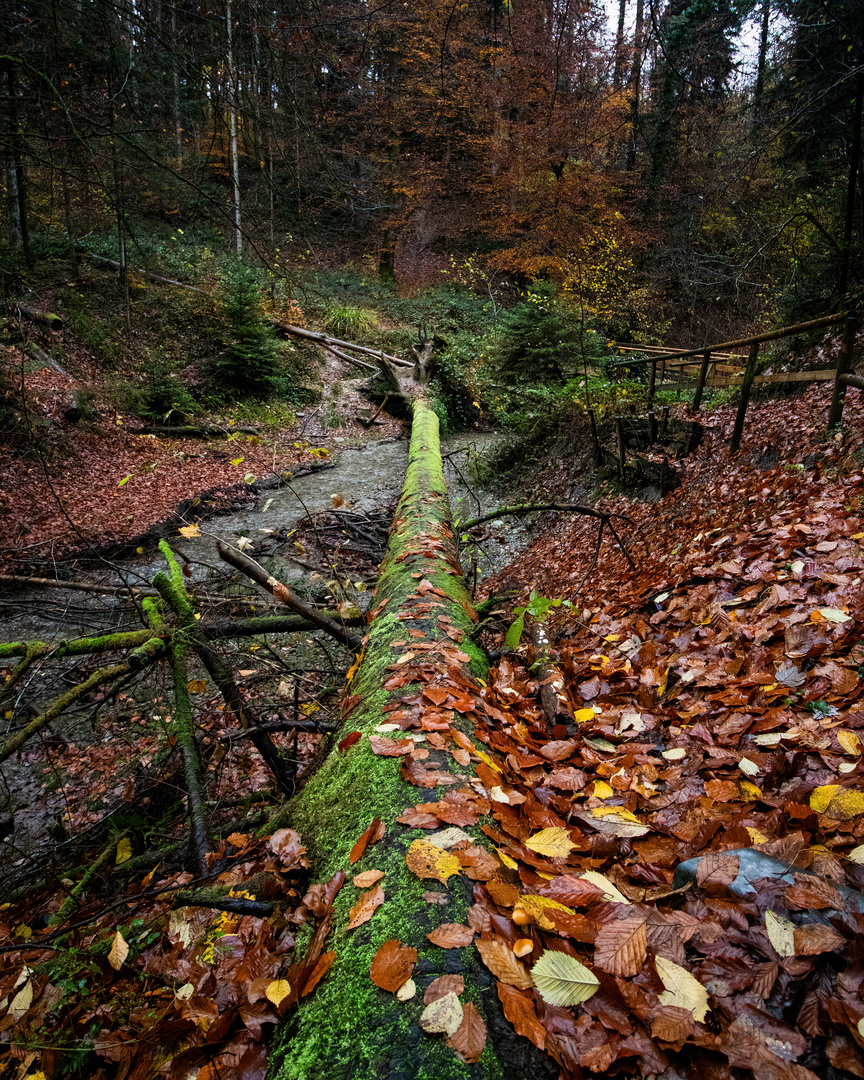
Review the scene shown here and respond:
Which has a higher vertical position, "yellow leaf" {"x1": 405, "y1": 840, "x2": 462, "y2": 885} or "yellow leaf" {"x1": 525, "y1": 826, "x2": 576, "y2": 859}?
"yellow leaf" {"x1": 405, "y1": 840, "x2": 462, "y2": 885}

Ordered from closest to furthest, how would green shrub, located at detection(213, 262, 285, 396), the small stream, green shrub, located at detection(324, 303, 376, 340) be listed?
the small stream < green shrub, located at detection(213, 262, 285, 396) < green shrub, located at detection(324, 303, 376, 340)

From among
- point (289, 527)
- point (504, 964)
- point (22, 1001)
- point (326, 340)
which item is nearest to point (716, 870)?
point (504, 964)

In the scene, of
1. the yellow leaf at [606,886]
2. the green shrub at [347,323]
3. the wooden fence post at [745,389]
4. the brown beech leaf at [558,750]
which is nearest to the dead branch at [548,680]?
the brown beech leaf at [558,750]

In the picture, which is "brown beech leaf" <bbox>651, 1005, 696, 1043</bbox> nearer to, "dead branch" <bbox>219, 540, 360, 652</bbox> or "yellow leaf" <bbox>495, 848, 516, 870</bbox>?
"yellow leaf" <bbox>495, 848, 516, 870</bbox>

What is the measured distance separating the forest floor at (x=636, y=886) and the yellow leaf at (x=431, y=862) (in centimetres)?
5

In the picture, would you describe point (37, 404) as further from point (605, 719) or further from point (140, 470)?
point (605, 719)

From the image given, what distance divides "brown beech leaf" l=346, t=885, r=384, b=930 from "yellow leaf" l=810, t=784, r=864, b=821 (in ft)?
4.09

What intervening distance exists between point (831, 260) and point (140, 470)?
11.5 metres

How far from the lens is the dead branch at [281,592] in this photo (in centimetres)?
280

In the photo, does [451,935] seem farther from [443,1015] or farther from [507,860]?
[507,860]

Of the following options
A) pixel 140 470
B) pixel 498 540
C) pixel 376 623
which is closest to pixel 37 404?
pixel 140 470

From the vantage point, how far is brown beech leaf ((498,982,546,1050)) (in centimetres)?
93

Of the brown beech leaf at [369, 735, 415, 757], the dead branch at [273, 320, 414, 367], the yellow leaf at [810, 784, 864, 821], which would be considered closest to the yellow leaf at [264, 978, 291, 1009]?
the brown beech leaf at [369, 735, 415, 757]

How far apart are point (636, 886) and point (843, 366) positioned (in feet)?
16.0
